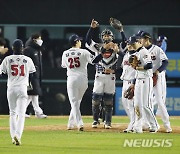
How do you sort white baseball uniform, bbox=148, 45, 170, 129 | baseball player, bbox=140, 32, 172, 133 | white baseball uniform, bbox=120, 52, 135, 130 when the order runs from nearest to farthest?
baseball player, bbox=140, 32, 172, 133, white baseball uniform, bbox=148, 45, 170, 129, white baseball uniform, bbox=120, 52, 135, 130

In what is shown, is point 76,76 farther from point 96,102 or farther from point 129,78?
point 129,78

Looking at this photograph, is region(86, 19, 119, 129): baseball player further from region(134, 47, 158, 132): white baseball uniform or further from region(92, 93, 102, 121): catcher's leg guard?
region(134, 47, 158, 132): white baseball uniform

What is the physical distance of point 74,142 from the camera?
12844mm

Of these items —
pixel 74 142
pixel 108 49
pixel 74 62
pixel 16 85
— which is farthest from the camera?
pixel 108 49

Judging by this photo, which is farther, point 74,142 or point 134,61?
point 134,61

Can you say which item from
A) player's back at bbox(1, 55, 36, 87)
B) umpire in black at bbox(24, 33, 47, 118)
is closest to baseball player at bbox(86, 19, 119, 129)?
player's back at bbox(1, 55, 36, 87)

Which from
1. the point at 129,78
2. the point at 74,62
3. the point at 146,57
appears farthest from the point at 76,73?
the point at 146,57

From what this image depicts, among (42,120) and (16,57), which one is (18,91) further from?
(42,120)

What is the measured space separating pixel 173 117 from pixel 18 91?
315 inches

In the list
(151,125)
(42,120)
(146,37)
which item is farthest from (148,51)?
(42,120)

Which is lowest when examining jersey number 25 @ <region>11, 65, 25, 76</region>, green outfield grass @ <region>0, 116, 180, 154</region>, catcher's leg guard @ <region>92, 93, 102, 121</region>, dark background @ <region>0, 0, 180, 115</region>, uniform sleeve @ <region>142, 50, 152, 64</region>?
green outfield grass @ <region>0, 116, 180, 154</region>

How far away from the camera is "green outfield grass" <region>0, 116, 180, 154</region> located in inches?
460
